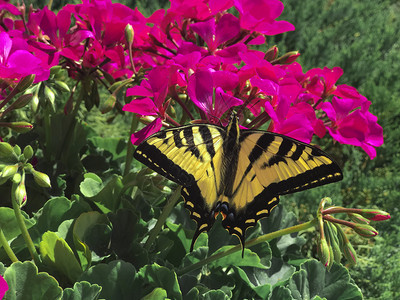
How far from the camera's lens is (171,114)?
1144mm

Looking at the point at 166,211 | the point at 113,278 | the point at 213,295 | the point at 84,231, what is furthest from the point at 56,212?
the point at 213,295

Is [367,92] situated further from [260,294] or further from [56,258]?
[56,258]

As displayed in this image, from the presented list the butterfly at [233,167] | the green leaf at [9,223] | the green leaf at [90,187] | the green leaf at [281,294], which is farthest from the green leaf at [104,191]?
the green leaf at [281,294]

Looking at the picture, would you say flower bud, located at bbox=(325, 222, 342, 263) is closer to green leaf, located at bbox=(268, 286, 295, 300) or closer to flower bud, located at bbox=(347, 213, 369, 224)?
flower bud, located at bbox=(347, 213, 369, 224)

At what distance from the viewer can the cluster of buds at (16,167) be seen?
90cm

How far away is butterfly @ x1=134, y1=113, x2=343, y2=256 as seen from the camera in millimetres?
972

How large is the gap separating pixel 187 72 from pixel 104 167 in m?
0.78

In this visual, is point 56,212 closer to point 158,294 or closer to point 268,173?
point 158,294

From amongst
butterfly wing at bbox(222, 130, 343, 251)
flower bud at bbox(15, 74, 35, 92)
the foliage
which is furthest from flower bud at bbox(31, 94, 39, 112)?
butterfly wing at bbox(222, 130, 343, 251)

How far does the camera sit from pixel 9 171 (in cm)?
90

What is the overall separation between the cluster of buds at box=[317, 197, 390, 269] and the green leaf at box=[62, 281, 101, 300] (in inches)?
19.7

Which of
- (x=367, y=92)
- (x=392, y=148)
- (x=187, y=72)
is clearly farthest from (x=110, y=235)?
(x=367, y=92)

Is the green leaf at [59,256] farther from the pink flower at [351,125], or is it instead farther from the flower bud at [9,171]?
the pink flower at [351,125]

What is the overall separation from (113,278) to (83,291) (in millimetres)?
113
